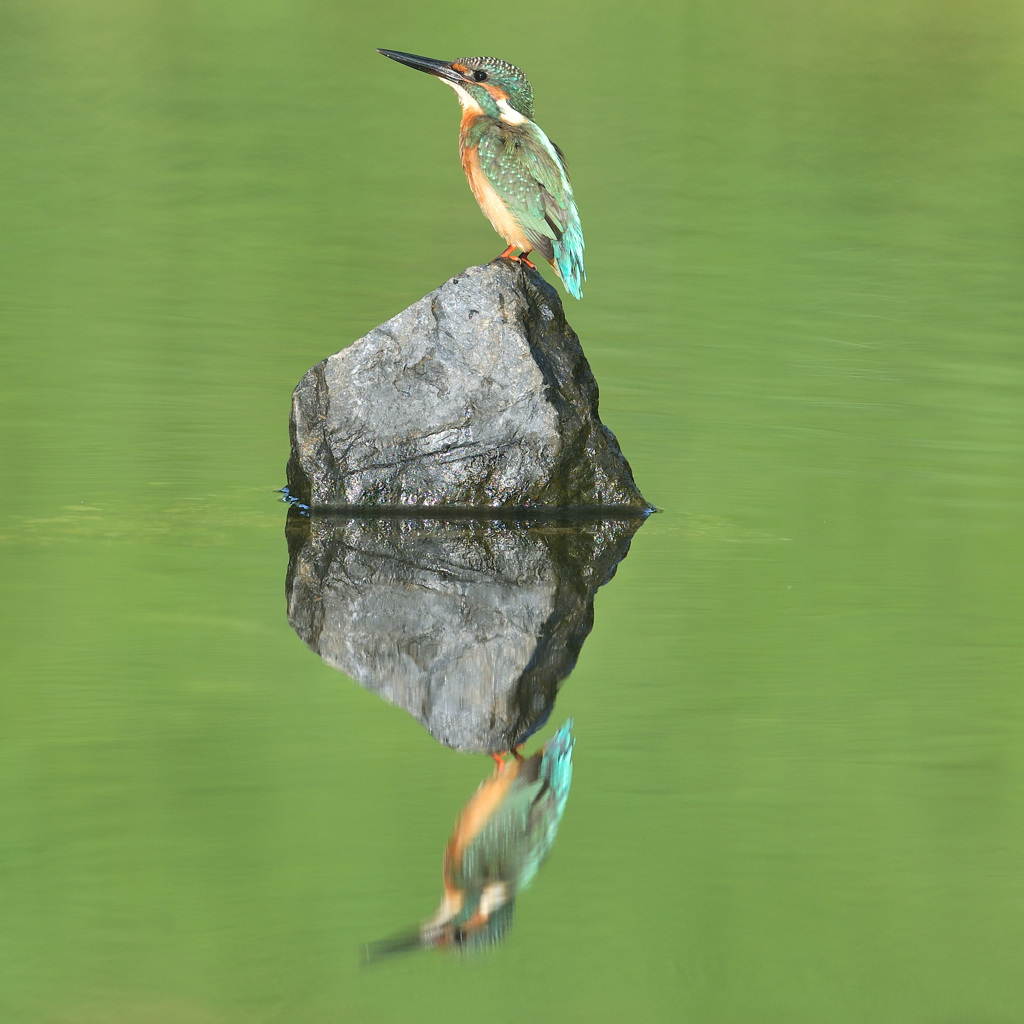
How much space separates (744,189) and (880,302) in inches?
157

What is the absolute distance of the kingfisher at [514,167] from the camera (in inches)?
307

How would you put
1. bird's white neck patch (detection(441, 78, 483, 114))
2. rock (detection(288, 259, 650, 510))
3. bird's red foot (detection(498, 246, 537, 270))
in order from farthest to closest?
bird's white neck patch (detection(441, 78, 483, 114)) < bird's red foot (detection(498, 246, 537, 270)) < rock (detection(288, 259, 650, 510))

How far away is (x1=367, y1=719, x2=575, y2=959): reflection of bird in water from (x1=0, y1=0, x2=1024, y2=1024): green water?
58mm

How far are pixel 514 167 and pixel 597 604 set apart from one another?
7.52 feet

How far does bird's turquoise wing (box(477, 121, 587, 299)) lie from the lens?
778 cm

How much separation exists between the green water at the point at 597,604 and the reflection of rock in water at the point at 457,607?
125 millimetres

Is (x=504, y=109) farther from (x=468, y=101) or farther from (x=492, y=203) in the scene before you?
(x=492, y=203)

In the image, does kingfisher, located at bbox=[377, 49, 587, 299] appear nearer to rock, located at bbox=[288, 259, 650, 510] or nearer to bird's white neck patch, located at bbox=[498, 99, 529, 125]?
bird's white neck patch, located at bbox=[498, 99, 529, 125]

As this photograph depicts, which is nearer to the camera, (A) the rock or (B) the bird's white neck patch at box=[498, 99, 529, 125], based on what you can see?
(A) the rock

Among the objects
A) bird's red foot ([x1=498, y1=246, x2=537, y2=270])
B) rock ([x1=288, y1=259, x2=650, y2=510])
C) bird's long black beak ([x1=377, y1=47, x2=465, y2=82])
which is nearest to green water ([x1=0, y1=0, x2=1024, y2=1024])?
rock ([x1=288, y1=259, x2=650, y2=510])

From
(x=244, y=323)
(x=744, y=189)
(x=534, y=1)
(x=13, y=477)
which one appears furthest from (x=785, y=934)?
(x=534, y=1)

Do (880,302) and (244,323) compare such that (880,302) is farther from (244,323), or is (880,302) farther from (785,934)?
(785,934)

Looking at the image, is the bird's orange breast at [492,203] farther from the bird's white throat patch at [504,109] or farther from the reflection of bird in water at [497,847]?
the reflection of bird in water at [497,847]

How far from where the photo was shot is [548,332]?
7918mm
